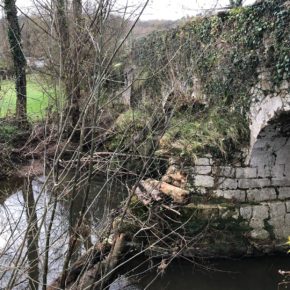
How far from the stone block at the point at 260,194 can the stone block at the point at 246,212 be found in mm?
163

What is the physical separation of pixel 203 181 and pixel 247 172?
2.11 feet

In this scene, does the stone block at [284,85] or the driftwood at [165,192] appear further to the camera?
the driftwood at [165,192]

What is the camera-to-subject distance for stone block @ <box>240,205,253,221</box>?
21.2 feet

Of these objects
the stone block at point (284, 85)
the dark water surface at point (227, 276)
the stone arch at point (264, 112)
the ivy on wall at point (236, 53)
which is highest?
the ivy on wall at point (236, 53)

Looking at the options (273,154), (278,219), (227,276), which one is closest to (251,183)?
(273,154)

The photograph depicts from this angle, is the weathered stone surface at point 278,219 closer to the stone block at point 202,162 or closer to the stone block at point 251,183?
the stone block at point 251,183

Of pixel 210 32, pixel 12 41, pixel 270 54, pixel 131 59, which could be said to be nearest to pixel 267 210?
pixel 270 54

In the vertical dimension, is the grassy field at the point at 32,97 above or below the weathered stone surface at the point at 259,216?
above

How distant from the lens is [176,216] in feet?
20.5

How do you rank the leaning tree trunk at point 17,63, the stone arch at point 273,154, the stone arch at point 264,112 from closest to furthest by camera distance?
the stone arch at point 264,112
the stone arch at point 273,154
the leaning tree trunk at point 17,63

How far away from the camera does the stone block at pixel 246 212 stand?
6468 mm

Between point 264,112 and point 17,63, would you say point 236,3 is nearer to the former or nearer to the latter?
point 264,112

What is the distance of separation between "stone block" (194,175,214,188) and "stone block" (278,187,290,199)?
3.26 ft

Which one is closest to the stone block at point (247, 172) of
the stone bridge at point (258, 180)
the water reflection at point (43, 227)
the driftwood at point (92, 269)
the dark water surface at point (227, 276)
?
the stone bridge at point (258, 180)
